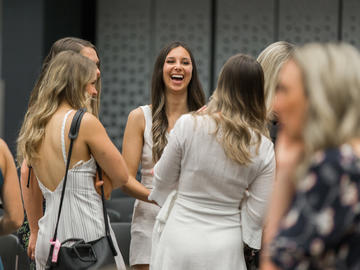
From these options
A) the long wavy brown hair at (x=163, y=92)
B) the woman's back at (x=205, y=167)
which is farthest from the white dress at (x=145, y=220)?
the woman's back at (x=205, y=167)

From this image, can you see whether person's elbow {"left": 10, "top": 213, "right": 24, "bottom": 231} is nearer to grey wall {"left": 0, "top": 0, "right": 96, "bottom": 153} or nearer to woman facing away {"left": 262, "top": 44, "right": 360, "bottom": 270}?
woman facing away {"left": 262, "top": 44, "right": 360, "bottom": 270}

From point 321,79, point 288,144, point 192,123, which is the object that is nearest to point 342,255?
point 288,144

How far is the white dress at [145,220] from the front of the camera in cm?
369

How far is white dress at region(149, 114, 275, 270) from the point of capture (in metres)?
2.92

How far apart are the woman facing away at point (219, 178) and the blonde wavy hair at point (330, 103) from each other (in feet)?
3.98

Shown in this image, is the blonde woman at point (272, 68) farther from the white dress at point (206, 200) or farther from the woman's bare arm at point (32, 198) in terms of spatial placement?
the woman's bare arm at point (32, 198)

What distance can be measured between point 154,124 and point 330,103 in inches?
87.0

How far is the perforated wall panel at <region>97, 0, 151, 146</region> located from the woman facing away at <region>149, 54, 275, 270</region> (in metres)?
6.00

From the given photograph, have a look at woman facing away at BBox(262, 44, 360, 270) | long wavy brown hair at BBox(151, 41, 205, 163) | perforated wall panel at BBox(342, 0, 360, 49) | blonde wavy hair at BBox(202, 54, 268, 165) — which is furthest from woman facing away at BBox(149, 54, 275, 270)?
perforated wall panel at BBox(342, 0, 360, 49)

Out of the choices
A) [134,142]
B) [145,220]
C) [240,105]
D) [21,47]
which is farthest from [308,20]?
[240,105]

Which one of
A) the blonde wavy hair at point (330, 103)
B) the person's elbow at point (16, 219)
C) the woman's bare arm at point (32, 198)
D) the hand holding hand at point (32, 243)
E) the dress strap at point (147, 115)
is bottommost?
the hand holding hand at point (32, 243)

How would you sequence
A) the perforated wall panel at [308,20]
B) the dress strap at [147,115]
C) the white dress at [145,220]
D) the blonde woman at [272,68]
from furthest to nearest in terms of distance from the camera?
1. the perforated wall panel at [308,20]
2. the dress strap at [147,115]
3. the white dress at [145,220]
4. the blonde woman at [272,68]

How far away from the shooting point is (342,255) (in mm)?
1658

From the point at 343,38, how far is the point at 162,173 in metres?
6.40
